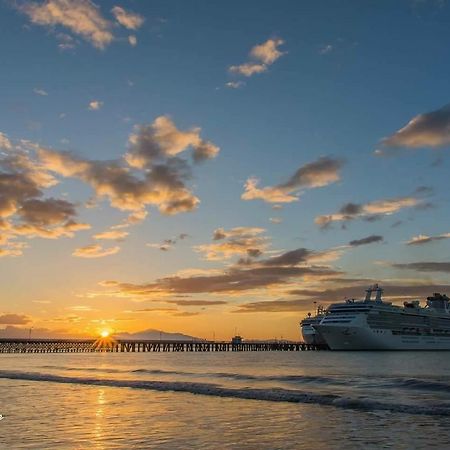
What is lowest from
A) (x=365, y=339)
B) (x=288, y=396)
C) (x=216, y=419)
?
(x=216, y=419)

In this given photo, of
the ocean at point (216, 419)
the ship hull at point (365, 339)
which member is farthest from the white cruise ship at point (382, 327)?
the ocean at point (216, 419)

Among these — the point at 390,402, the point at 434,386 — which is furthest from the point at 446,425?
the point at 434,386

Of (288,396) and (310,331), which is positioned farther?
(310,331)

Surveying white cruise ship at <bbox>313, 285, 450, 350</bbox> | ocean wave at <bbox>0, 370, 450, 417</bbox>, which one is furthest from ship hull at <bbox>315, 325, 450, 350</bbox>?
ocean wave at <bbox>0, 370, 450, 417</bbox>

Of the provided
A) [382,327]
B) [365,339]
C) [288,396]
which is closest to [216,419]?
[288,396]

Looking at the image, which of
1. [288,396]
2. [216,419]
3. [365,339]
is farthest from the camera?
[365,339]

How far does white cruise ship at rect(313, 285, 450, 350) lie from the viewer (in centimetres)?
13512

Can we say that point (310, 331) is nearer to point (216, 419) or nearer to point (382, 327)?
point (382, 327)

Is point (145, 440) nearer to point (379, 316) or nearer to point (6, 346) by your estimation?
point (379, 316)

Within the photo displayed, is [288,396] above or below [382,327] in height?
below

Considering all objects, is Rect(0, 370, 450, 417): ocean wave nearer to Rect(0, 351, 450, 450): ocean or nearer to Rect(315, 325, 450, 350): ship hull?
Rect(0, 351, 450, 450): ocean

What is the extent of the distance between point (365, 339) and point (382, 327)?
6443 mm

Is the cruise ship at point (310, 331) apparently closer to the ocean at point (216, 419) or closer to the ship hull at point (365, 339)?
the ship hull at point (365, 339)

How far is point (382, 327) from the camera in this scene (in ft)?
452
